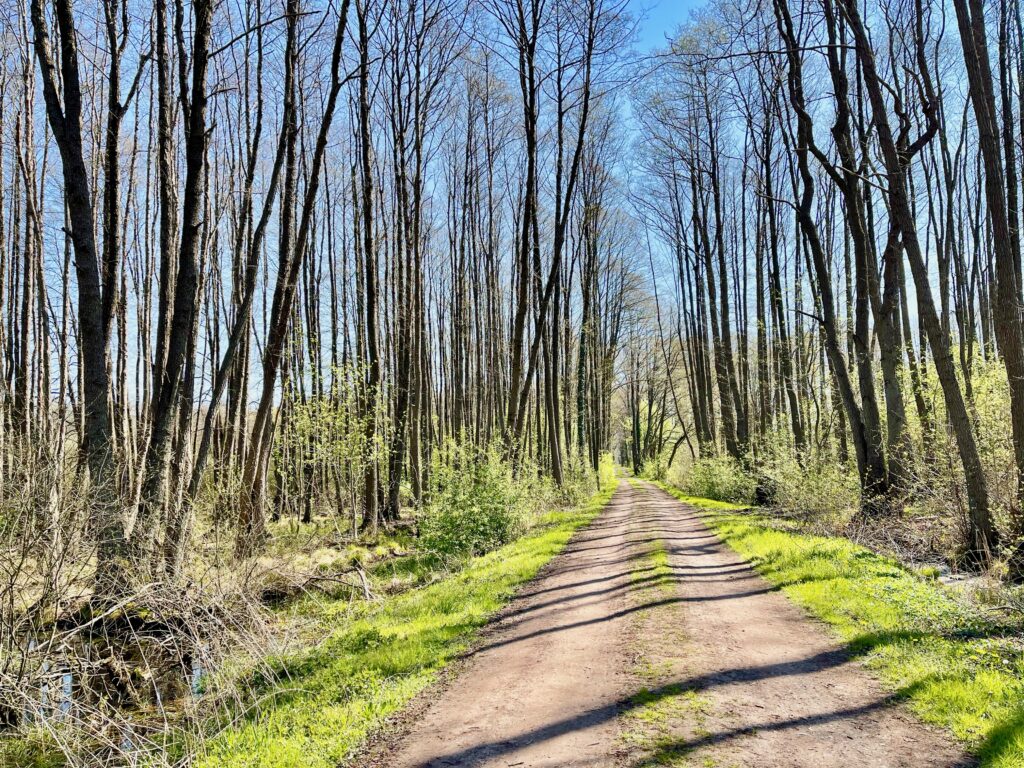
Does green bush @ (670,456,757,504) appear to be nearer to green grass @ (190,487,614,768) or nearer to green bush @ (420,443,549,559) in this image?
green bush @ (420,443,549,559)

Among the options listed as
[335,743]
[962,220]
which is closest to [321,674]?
[335,743]

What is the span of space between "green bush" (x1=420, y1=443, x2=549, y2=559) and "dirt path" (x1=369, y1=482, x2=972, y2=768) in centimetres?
392

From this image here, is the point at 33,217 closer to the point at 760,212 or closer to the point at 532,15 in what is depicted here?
the point at 532,15

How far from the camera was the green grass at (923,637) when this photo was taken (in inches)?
142

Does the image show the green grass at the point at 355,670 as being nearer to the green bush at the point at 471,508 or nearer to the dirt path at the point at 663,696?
the dirt path at the point at 663,696

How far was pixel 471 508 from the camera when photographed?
37.2 ft

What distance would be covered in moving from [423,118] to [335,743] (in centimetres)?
1557

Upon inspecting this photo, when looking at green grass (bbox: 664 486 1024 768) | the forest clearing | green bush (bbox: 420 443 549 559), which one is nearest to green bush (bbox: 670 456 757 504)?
the forest clearing

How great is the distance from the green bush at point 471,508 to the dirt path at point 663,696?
3918mm

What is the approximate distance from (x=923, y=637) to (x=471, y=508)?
7.67 meters

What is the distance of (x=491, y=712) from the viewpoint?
4.23 meters

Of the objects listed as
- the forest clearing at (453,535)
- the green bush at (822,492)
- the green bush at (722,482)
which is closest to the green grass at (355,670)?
the forest clearing at (453,535)

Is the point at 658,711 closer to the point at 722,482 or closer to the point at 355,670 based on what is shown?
the point at 355,670

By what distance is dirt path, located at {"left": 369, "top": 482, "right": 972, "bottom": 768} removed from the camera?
3502 millimetres
